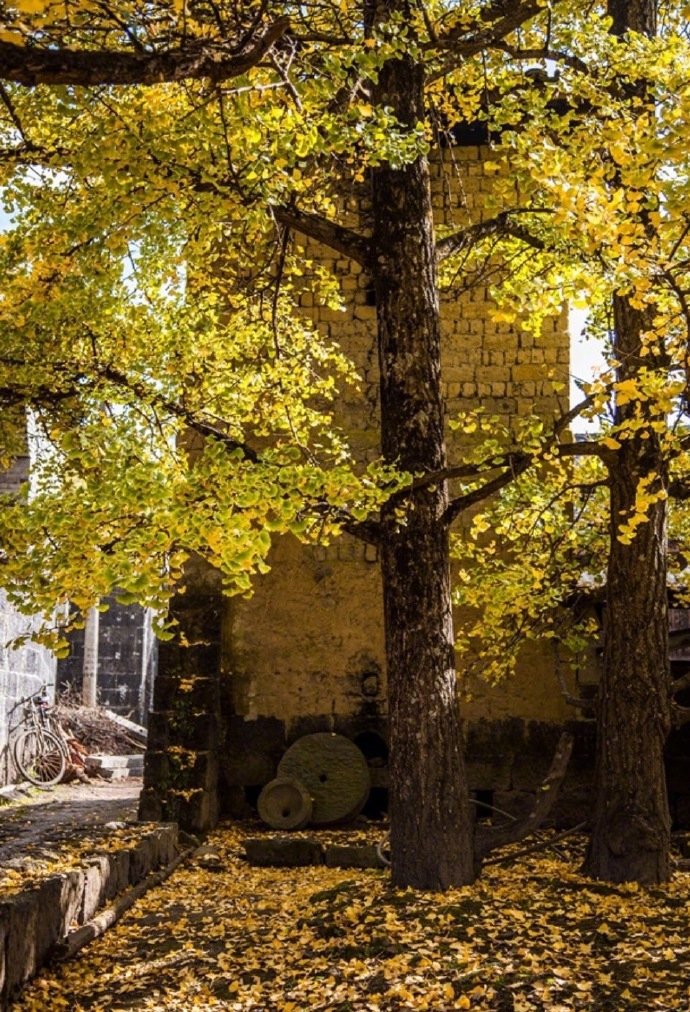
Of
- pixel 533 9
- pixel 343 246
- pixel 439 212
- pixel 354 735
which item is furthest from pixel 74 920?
pixel 439 212

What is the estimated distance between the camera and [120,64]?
13.0 feet

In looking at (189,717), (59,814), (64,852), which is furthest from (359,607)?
(64,852)

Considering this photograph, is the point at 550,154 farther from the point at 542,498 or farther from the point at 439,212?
the point at 439,212

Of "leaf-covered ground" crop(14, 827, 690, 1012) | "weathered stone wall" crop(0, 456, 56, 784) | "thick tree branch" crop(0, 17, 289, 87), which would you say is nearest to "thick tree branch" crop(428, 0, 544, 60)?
"thick tree branch" crop(0, 17, 289, 87)

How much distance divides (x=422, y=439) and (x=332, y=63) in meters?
2.45

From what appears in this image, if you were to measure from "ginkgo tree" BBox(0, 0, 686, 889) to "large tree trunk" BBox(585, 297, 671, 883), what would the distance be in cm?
76

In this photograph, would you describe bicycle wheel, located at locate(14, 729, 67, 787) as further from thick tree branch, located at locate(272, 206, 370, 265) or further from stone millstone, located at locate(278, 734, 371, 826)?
thick tree branch, located at locate(272, 206, 370, 265)

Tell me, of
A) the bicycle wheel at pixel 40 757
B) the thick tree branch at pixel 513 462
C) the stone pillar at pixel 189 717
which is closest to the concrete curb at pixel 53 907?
the stone pillar at pixel 189 717

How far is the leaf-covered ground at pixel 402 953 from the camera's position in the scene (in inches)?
210

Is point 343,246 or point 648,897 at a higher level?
point 343,246

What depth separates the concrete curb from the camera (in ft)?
16.9

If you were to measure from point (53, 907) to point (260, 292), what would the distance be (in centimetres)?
431

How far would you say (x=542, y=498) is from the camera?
9.20 meters

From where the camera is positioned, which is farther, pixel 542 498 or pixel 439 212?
pixel 439 212
